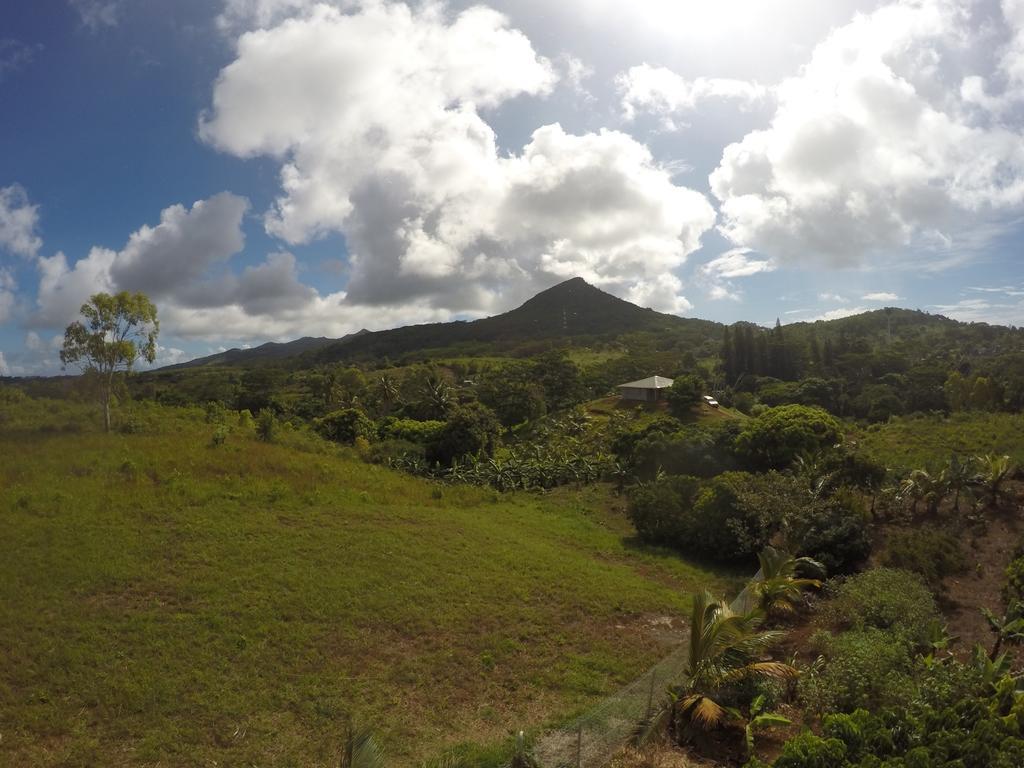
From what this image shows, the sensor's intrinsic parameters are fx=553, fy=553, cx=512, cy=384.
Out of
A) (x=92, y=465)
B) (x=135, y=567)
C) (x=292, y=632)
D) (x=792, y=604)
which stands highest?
(x=92, y=465)

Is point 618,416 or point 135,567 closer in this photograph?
point 135,567

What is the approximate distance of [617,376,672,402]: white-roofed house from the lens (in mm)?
54562

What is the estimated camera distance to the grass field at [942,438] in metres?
28.3

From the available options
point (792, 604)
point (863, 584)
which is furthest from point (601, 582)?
point (863, 584)

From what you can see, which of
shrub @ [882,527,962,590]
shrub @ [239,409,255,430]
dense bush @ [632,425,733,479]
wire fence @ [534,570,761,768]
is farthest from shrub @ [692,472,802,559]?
shrub @ [239,409,255,430]

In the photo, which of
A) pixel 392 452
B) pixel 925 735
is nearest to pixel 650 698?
pixel 925 735

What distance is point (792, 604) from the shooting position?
14641mm

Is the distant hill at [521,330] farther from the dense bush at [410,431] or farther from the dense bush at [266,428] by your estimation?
the dense bush at [266,428]

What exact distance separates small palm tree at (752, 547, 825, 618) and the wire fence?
499cm

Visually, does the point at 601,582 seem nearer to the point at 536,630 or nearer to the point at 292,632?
the point at 536,630

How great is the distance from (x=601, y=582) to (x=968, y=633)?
842 centimetres

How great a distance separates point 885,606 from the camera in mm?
11266

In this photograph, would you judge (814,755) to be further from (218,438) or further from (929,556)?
(218,438)

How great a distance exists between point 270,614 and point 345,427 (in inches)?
1227
